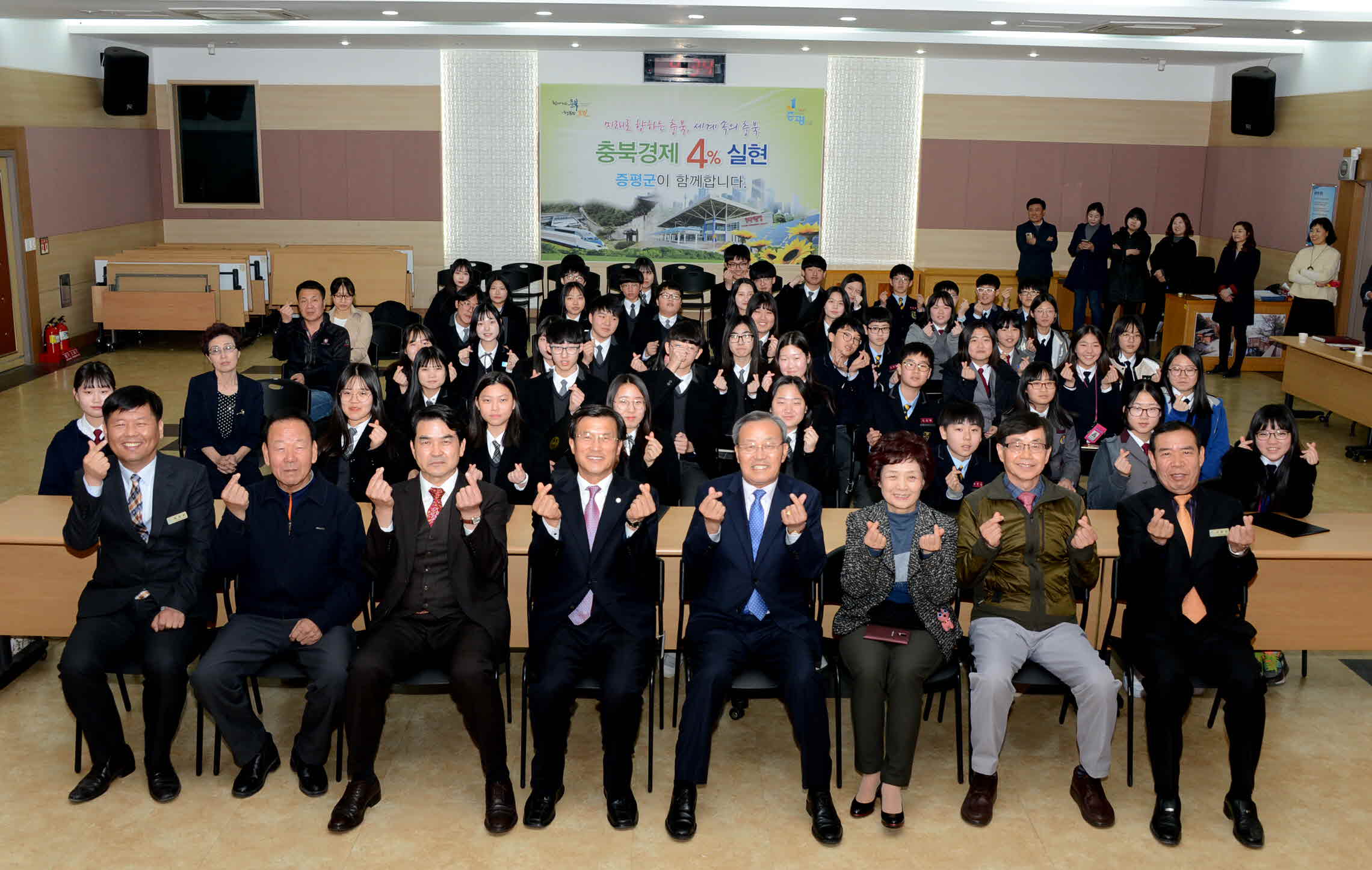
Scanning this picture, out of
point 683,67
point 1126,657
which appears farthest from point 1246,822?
Result: point 683,67

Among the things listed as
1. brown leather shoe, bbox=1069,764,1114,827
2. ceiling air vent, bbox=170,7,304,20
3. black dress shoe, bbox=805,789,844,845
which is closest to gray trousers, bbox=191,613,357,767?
black dress shoe, bbox=805,789,844,845

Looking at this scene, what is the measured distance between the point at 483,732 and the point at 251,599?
1039 millimetres

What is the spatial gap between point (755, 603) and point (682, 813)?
79 centimetres

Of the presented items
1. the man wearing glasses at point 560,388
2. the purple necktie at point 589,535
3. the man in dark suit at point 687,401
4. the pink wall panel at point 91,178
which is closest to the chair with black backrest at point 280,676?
the purple necktie at point 589,535

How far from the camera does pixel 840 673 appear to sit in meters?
Result: 4.21

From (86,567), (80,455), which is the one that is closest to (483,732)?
(86,567)

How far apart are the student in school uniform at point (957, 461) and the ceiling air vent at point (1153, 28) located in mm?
6072

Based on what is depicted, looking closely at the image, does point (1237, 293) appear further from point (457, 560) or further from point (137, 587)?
point (137, 587)

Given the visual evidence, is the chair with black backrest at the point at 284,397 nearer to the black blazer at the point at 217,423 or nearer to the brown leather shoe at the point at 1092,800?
the black blazer at the point at 217,423

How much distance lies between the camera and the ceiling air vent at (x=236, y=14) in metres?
9.81

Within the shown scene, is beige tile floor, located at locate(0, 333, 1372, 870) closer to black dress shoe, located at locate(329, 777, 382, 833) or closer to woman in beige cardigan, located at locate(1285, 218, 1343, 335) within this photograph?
black dress shoe, located at locate(329, 777, 382, 833)

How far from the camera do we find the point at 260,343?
13469 mm

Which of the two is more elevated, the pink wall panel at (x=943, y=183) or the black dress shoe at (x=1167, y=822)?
the pink wall panel at (x=943, y=183)

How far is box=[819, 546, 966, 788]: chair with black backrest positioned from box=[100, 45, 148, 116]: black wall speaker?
11870mm
